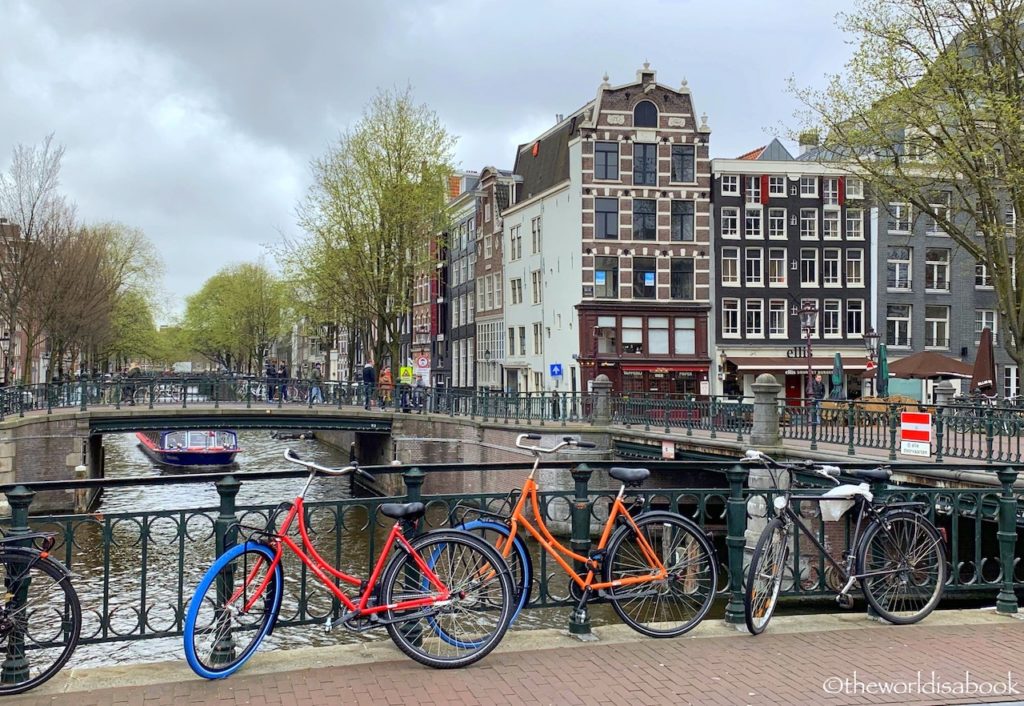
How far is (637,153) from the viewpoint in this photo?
41938mm

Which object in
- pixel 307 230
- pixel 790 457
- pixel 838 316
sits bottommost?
pixel 790 457

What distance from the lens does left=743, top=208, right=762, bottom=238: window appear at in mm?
43281

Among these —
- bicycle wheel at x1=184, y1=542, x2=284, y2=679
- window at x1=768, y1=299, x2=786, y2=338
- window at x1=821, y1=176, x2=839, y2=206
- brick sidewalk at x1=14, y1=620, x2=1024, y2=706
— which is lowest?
brick sidewalk at x1=14, y1=620, x2=1024, y2=706

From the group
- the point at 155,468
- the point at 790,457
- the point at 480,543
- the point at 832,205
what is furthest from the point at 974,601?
the point at 155,468

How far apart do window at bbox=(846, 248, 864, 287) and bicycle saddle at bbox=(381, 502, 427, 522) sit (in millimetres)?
41750

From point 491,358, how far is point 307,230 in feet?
54.7

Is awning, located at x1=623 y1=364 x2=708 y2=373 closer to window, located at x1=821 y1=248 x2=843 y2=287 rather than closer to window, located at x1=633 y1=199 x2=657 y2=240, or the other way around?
window, located at x1=633 y1=199 x2=657 y2=240

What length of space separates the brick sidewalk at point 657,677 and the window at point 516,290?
41897mm

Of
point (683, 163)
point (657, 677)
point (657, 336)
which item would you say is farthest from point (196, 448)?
point (657, 677)

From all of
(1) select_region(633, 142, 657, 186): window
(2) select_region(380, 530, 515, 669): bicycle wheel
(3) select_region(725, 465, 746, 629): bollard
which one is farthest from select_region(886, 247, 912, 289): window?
(2) select_region(380, 530, 515, 669): bicycle wheel

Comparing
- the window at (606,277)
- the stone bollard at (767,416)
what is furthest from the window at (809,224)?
the stone bollard at (767,416)

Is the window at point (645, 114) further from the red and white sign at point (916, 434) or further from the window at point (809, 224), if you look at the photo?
the red and white sign at point (916, 434)

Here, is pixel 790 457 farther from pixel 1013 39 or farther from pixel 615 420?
pixel 1013 39

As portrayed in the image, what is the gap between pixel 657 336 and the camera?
4197 cm
